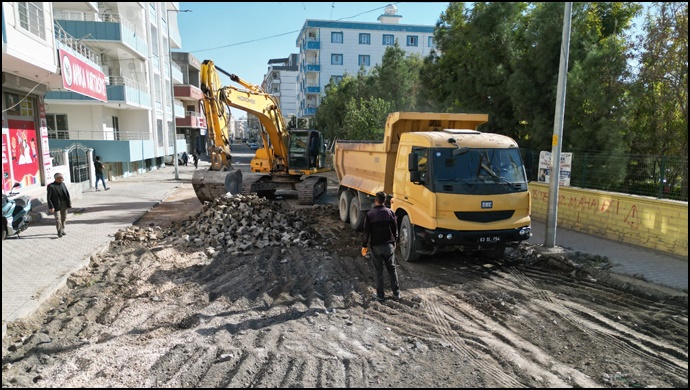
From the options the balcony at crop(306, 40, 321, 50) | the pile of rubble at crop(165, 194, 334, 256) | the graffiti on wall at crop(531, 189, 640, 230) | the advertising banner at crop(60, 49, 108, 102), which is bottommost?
the pile of rubble at crop(165, 194, 334, 256)

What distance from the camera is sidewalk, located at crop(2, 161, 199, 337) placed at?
623cm

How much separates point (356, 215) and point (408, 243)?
301 centimetres

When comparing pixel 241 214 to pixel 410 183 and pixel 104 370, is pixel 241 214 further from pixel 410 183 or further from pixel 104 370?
pixel 104 370

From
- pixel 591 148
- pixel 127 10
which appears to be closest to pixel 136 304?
pixel 591 148

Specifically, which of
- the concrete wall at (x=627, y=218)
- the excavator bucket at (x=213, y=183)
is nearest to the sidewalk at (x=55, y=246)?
the excavator bucket at (x=213, y=183)

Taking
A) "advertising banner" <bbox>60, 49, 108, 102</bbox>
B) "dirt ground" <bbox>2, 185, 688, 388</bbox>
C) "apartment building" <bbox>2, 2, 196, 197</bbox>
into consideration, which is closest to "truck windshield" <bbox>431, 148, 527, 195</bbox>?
"dirt ground" <bbox>2, 185, 688, 388</bbox>

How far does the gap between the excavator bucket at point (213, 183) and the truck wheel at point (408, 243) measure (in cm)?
739

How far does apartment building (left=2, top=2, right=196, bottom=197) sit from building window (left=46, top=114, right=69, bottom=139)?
4 centimetres

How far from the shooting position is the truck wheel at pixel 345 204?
471 inches

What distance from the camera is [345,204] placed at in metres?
12.2

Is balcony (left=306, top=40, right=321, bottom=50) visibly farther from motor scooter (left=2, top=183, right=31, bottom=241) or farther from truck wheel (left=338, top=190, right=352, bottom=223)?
motor scooter (left=2, top=183, right=31, bottom=241)

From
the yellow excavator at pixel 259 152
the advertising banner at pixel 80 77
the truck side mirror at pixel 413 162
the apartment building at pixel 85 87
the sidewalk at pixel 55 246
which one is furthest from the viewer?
the yellow excavator at pixel 259 152

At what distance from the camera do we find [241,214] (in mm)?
10641

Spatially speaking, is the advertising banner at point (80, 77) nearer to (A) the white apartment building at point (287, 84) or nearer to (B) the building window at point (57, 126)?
(B) the building window at point (57, 126)
